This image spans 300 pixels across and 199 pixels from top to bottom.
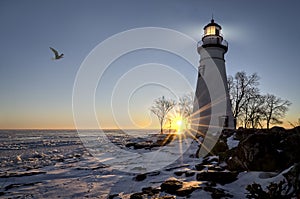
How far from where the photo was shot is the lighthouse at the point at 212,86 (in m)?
21.1

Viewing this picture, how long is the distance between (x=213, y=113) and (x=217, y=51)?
266 inches

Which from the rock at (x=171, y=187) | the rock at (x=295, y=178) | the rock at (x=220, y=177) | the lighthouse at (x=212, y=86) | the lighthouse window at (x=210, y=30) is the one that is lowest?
the rock at (x=171, y=187)

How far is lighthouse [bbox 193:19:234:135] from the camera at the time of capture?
69.3ft

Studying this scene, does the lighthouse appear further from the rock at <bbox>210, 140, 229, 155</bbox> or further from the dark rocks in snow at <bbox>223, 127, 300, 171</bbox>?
the dark rocks in snow at <bbox>223, 127, 300, 171</bbox>

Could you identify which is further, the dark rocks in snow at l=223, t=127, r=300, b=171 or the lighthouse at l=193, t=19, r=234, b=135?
the lighthouse at l=193, t=19, r=234, b=135

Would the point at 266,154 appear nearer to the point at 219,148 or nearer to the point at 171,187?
the point at 171,187

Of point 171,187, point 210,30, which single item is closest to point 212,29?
point 210,30

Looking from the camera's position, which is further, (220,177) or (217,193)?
(220,177)

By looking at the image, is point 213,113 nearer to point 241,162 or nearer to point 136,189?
point 241,162

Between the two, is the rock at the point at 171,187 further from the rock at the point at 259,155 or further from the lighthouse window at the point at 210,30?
the lighthouse window at the point at 210,30

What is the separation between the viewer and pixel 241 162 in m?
8.00

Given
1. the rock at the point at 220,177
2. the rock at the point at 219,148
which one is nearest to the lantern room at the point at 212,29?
the rock at the point at 219,148

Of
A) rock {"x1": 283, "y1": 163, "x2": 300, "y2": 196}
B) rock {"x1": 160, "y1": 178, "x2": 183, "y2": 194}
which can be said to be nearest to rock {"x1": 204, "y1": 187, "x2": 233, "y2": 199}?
rock {"x1": 160, "y1": 178, "x2": 183, "y2": 194}

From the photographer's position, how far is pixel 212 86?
71.0 ft
